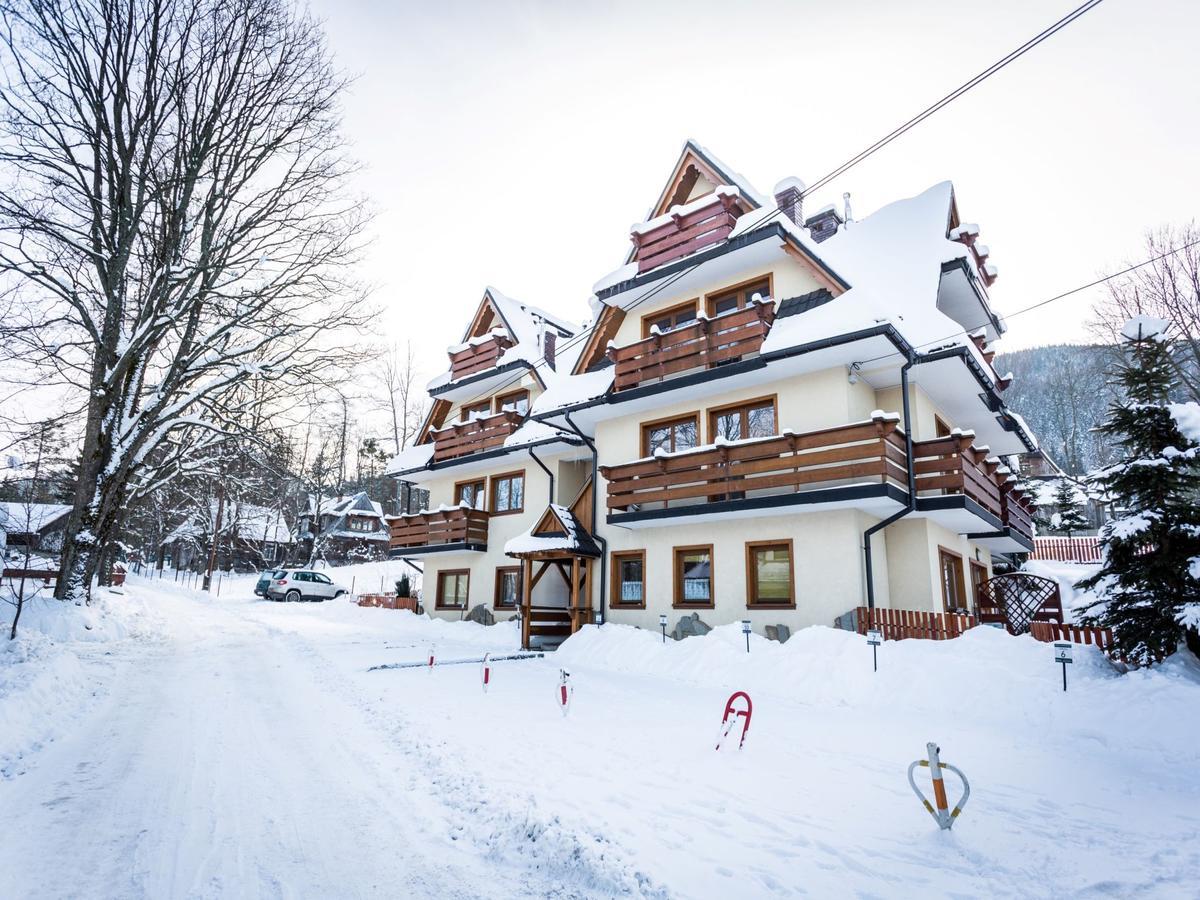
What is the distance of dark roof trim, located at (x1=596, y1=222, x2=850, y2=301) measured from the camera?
14.5 m

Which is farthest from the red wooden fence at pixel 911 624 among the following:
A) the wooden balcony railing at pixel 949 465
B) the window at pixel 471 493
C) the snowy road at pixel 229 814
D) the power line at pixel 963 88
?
the window at pixel 471 493

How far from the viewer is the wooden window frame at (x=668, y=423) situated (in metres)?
16.2

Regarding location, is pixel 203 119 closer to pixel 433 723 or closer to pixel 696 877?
pixel 433 723

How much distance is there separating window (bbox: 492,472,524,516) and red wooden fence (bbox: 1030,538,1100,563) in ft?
75.2

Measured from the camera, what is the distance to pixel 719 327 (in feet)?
49.1

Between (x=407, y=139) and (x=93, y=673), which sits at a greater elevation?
(x=407, y=139)

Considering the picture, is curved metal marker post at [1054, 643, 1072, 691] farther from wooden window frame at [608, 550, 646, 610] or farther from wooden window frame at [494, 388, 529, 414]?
wooden window frame at [494, 388, 529, 414]

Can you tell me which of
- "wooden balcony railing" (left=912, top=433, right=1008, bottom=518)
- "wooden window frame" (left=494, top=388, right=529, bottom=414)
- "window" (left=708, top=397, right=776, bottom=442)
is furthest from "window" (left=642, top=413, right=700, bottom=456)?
"wooden window frame" (left=494, top=388, right=529, bottom=414)

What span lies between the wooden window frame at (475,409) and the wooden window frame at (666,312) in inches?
328

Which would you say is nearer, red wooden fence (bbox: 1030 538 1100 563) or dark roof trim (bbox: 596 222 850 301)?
dark roof trim (bbox: 596 222 850 301)

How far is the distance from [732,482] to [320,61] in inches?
568

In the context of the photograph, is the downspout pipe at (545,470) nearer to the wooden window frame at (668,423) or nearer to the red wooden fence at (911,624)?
the wooden window frame at (668,423)

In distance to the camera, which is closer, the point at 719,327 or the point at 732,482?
the point at 732,482

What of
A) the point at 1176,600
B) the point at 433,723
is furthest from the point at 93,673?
the point at 1176,600
